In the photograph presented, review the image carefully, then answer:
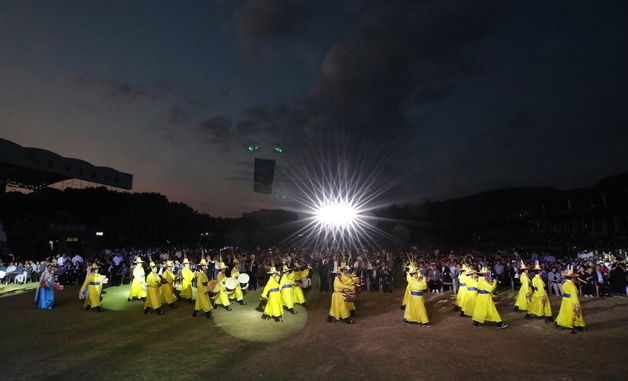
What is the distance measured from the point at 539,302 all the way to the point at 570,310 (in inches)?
55.9

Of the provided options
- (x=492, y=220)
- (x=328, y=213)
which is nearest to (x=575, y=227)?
(x=492, y=220)

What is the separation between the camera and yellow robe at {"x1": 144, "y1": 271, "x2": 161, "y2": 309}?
1346cm

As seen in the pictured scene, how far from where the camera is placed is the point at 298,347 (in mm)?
9375

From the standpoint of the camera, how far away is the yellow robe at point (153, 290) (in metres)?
13.5

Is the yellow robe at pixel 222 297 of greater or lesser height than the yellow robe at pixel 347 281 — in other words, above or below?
below

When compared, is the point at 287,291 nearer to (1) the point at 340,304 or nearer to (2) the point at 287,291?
(2) the point at 287,291

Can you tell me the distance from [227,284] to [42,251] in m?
33.0

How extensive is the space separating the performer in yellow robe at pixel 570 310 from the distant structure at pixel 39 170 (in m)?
40.4

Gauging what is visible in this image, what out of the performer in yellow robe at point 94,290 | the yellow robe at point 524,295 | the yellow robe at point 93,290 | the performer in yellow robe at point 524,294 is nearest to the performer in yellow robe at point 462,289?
the performer in yellow robe at point 524,294

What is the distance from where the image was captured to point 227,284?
14.3 meters

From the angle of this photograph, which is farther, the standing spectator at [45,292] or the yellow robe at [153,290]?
the standing spectator at [45,292]

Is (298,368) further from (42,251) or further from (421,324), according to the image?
(42,251)

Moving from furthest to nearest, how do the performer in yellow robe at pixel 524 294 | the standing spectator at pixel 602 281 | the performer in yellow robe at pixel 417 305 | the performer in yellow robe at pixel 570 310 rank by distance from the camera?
the standing spectator at pixel 602 281 → the performer in yellow robe at pixel 524 294 → the performer in yellow robe at pixel 417 305 → the performer in yellow robe at pixel 570 310

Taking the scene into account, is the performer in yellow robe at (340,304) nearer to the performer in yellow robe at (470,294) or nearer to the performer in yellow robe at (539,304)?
the performer in yellow robe at (470,294)
